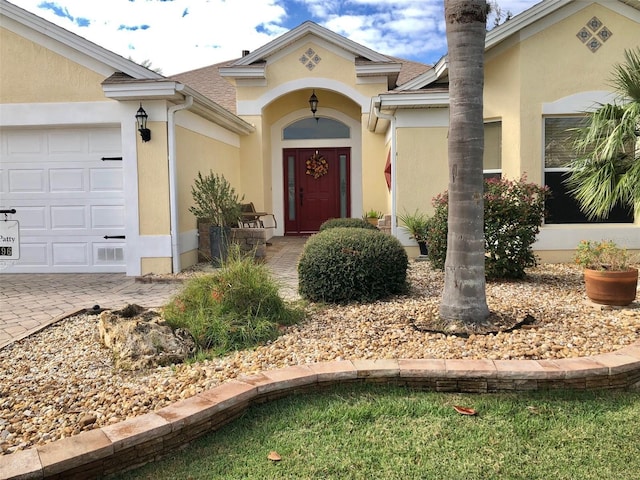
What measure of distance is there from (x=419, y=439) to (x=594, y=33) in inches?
320

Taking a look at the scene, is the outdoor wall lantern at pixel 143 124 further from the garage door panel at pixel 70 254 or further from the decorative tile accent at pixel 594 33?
the decorative tile accent at pixel 594 33

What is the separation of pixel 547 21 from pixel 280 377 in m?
7.75

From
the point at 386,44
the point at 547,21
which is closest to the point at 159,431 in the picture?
the point at 547,21

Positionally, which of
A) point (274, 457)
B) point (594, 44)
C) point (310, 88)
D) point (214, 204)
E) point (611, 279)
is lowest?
point (274, 457)

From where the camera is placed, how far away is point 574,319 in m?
5.18

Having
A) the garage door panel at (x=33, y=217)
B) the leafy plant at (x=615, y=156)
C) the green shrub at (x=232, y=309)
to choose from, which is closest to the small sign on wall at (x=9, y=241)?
the green shrub at (x=232, y=309)

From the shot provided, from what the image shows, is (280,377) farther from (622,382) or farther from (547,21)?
(547,21)

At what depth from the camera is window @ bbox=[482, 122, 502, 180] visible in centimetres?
934

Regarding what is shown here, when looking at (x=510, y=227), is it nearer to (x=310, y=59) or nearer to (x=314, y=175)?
(x=310, y=59)

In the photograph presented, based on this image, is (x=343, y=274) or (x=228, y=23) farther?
(x=228, y=23)

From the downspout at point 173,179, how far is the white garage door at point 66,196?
3.04ft

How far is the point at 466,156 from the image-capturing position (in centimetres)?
470

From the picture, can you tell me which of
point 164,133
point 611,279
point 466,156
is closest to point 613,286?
point 611,279

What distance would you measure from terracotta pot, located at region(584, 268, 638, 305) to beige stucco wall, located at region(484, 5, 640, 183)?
3.43 meters
